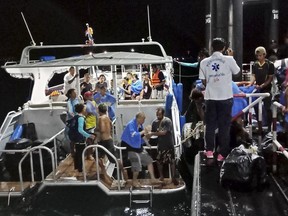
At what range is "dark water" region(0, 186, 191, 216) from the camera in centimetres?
755

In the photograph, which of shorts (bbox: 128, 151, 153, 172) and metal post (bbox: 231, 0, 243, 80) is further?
metal post (bbox: 231, 0, 243, 80)

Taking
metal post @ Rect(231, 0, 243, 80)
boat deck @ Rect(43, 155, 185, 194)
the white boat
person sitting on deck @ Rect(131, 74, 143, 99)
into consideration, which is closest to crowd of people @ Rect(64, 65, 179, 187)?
boat deck @ Rect(43, 155, 185, 194)

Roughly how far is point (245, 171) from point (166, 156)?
3155mm

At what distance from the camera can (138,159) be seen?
24.1 feet

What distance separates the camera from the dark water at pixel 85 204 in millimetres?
7555

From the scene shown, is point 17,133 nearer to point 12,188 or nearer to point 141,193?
point 12,188

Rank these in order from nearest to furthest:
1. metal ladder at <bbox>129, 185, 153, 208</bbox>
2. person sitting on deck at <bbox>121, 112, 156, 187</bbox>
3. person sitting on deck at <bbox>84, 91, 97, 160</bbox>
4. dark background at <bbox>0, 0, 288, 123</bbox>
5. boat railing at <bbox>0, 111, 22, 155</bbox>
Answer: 1. person sitting on deck at <bbox>121, 112, 156, 187</bbox>
2. metal ladder at <bbox>129, 185, 153, 208</bbox>
3. person sitting on deck at <bbox>84, 91, 97, 160</bbox>
4. boat railing at <bbox>0, 111, 22, 155</bbox>
5. dark background at <bbox>0, 0, 288, 123</bbox>

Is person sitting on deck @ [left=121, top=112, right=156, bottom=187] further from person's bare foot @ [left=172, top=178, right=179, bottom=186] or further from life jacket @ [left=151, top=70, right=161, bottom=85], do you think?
life jacket @ [left=151, top=70, right=161, bottom=85]

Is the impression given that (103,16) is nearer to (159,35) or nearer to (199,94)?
(159,35)

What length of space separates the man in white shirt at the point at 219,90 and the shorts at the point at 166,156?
2.29m

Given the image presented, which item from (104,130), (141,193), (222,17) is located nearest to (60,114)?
(104,130)

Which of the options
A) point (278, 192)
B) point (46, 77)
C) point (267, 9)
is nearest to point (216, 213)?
point (278, 192)

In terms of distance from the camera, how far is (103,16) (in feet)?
172

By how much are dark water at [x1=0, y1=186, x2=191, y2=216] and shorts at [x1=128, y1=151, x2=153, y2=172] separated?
63cm
